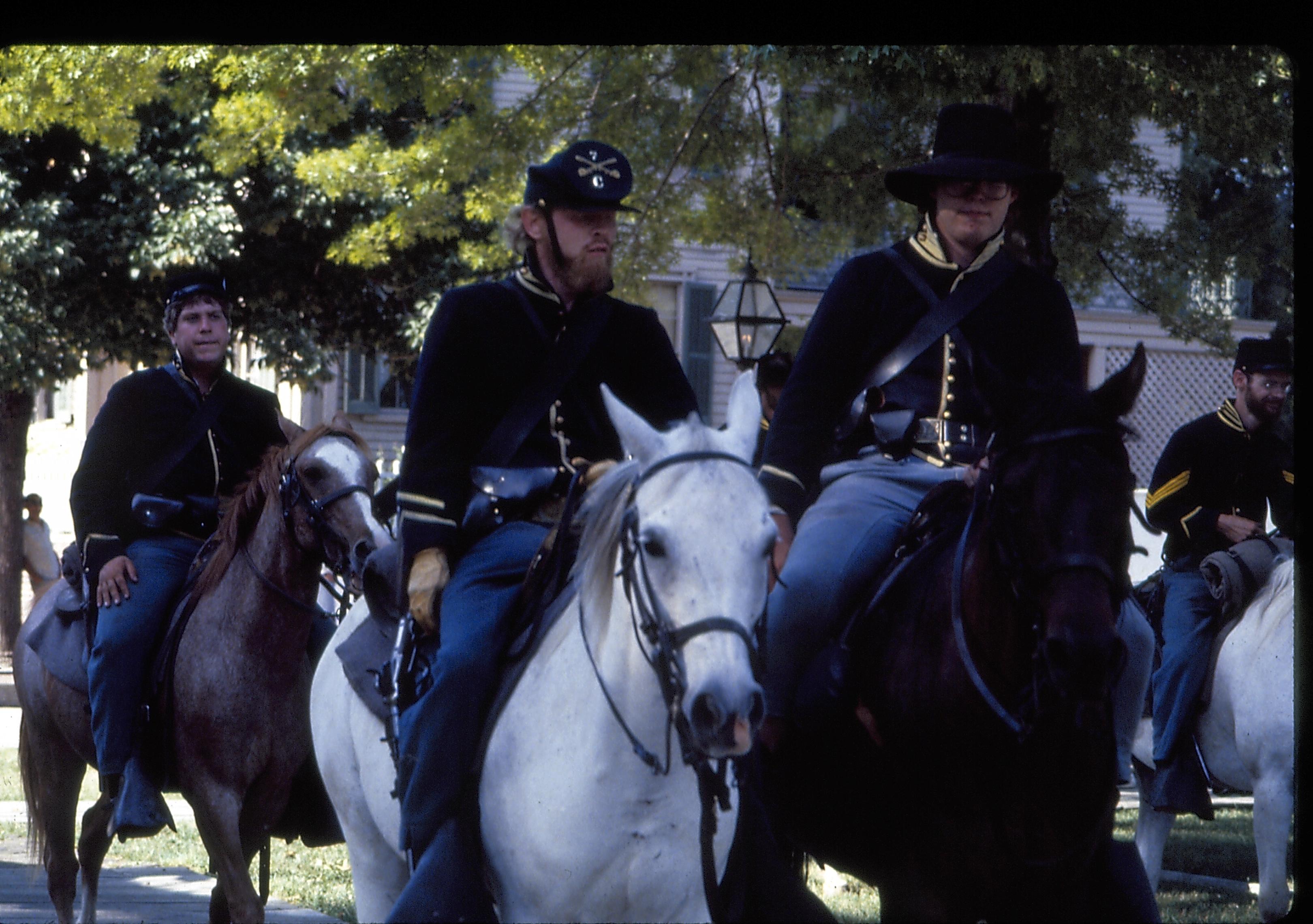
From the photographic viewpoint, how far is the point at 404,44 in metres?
13.6

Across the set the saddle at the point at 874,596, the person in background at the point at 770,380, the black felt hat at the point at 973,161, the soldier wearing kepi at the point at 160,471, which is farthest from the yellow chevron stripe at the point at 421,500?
the person in background at the point at 770,380

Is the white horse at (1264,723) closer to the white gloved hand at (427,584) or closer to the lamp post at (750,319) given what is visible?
the white gloved hand at (427,584)

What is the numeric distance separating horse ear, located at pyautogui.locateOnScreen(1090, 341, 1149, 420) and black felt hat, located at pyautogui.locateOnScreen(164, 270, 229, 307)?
15.0ft

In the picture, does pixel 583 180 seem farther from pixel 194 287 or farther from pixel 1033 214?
pixel 1033 214

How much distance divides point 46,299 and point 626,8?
633 inches

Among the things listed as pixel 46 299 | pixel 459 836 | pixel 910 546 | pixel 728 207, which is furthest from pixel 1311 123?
pixel 46 299

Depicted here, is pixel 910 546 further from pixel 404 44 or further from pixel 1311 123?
pixel 404 44

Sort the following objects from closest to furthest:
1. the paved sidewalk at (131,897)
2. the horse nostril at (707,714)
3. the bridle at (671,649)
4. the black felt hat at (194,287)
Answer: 1. the horse nostril at (707,714)
2. the bridle at (671,649)
3. the black felt hat at (194,287)
4. the paved sidewalk at (131,897)

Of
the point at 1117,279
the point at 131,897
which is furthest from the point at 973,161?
the point at 1117,279

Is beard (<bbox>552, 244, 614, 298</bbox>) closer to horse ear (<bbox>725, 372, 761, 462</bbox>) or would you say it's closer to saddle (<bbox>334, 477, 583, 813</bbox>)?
saddle (<bbox>334, 477, 583, 813</bbox>)

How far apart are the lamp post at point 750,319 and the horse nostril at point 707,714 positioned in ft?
37.5

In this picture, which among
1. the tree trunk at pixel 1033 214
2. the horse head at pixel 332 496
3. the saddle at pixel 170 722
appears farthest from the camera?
the tree trunk at pixel 1033 214

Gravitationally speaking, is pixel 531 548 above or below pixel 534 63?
below

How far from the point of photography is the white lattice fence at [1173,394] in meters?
30.9
